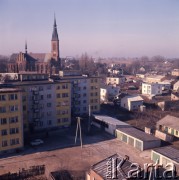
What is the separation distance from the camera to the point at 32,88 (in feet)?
86.6

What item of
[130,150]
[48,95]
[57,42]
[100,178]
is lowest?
[130,150]

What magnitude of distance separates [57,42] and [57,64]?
5.43 meters

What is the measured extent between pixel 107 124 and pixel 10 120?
35.3 feet

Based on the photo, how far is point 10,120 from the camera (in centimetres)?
2156

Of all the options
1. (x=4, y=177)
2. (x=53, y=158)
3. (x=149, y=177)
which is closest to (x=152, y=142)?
(x=53, y=158)

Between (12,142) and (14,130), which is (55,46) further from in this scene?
(12,142)

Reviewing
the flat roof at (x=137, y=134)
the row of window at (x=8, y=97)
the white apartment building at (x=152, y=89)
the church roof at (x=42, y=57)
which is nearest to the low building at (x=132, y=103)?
the flat roof at (x=137, y=134)

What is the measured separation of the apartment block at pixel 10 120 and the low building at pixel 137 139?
975 centimetres

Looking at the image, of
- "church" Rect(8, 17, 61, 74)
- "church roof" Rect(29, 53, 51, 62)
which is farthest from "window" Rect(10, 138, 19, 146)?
"church roof" Rect(29, 53, 51, 62)

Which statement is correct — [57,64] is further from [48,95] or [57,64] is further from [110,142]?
[110,142]

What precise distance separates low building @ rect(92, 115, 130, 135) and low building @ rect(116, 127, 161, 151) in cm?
107

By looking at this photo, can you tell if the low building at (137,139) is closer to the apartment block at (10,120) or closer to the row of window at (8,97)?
the apartment block at (10,120)

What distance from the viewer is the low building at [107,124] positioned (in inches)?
1046

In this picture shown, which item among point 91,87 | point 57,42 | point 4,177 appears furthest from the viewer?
point 57,42
